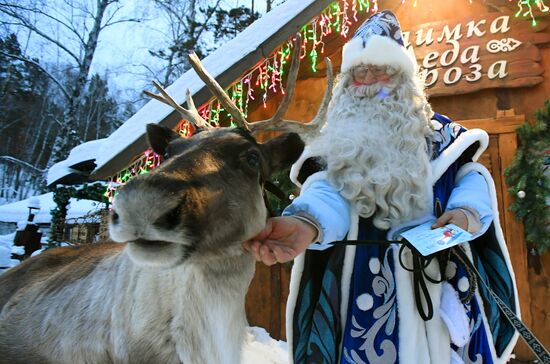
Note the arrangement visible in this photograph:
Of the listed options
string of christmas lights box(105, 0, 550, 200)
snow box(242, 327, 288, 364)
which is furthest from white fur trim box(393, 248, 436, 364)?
string of christmas lights box(105, 0, 550, 200)

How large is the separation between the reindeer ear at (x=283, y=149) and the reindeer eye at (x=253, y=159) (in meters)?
0.14

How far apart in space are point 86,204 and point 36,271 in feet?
63.3

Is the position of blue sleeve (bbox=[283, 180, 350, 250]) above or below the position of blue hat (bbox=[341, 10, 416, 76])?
below

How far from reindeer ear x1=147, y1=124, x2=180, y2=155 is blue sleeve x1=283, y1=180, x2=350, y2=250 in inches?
28.0

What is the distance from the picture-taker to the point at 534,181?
14.1 feet

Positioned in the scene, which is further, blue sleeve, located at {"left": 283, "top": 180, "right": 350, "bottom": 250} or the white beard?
the white beard

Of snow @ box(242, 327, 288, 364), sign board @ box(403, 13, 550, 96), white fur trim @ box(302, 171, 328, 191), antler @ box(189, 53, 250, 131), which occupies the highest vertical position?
sign board @ box(403, 13, 550, 96)

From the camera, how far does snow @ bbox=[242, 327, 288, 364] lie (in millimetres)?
4352

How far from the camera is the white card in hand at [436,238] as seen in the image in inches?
59.8

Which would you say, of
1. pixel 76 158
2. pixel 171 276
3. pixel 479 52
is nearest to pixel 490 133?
pixel 479 52

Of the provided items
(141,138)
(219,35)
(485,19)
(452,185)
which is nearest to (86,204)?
(219,35)

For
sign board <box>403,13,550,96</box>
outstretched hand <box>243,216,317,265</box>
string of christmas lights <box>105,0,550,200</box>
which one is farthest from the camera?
string of christmas lights <box>105,0,550,200</box>

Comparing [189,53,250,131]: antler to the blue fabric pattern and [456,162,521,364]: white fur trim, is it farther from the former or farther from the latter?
[456,162,521,364]: white fur trim

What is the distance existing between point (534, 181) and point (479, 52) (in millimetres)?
1631
